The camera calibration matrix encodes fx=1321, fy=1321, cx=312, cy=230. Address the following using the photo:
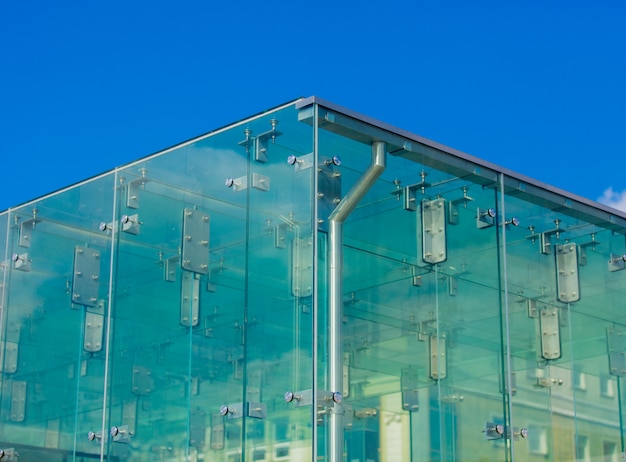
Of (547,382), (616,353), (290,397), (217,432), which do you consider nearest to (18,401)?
(217,432)

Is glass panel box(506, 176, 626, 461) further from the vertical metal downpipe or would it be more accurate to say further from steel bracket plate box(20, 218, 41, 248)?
steel bracket plate box(20, 218, 41, 248)

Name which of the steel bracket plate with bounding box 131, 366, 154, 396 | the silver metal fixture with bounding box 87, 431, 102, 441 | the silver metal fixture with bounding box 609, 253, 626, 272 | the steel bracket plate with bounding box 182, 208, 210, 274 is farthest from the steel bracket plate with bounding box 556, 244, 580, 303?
the silver metal fixture with bounding box 87, 431, 102, 441

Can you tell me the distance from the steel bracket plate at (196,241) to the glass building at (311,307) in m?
0.02

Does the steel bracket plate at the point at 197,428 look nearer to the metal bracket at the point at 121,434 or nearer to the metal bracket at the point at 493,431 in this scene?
the metal bracket at the point at 121,434

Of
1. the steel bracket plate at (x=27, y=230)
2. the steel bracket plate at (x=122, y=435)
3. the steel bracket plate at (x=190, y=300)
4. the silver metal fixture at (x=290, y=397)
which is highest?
the steel bracket plate at (x=27, y=230)

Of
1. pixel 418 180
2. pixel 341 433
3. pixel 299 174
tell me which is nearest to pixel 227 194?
pixel 299 174

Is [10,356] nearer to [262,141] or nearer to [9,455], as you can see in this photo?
[9,455]

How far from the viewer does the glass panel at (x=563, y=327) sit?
1427 centimetres

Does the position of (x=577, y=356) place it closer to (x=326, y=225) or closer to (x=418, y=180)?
(x=418, y=180)

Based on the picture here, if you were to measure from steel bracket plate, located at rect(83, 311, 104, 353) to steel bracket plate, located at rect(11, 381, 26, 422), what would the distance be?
3.90ft

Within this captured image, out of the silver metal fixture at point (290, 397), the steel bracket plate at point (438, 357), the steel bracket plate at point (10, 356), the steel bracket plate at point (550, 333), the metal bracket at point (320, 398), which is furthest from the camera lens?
the steel bracket plate at point (10, 356)

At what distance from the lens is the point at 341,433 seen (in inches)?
476

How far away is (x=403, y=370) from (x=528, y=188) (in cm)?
299

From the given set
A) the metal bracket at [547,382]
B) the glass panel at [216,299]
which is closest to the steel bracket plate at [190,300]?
the glass panel at [216,299]
